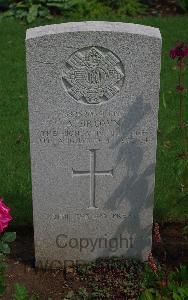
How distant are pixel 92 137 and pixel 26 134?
232 cm

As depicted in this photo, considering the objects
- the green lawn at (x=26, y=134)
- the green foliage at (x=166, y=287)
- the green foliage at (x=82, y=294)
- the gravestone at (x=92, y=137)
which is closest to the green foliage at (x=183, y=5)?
the green lawn at (x=26, y=134)

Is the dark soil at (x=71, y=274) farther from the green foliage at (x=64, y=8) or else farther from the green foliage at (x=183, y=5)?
the green foliage at (x=183, y=5)

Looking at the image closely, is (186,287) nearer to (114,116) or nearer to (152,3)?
(114,116)

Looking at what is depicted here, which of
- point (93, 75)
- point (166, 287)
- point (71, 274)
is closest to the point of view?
point (166, 287)

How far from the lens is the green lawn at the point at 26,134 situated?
17.2ft

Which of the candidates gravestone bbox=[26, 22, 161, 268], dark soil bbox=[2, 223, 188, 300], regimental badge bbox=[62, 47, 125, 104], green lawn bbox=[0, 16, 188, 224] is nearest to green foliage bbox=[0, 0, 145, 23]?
green lawn bbox=[0, 16, 188, 224]

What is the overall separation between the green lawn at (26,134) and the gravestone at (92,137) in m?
0.28

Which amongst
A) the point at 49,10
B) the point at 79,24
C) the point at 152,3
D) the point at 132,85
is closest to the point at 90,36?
the point at 79,24

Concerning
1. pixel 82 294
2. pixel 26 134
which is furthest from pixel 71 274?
pixel 26 134

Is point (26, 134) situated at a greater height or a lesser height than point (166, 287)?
greater

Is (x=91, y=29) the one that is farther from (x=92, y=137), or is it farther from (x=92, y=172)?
(x=92, y=172)

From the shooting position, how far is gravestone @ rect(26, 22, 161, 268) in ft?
13.2

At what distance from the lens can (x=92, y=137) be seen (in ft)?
14.1

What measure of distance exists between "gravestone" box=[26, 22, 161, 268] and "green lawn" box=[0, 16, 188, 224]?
285mm
